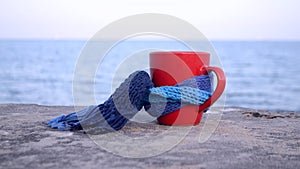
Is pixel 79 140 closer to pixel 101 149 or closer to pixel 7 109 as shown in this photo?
pixel 101 149

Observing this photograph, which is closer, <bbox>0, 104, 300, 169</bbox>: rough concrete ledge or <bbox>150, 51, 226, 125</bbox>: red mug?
<bbox>0, 104, 300, 169</bbox>: rough concrete ledge

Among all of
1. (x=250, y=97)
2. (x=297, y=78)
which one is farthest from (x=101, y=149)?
(x=297, y=78)

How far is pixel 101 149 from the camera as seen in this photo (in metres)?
1.57

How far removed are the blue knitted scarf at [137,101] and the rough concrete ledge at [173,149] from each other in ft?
0.28

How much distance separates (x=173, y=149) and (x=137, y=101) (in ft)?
1.30

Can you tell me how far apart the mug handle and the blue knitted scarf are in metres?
0.03

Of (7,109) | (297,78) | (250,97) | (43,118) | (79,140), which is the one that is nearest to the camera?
(79,140)

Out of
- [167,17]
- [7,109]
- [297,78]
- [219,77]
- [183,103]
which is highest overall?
[167,17]

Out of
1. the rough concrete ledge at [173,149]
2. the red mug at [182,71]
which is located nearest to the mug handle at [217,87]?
the red mug at [182,71]

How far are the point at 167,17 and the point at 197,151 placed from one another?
0.74m

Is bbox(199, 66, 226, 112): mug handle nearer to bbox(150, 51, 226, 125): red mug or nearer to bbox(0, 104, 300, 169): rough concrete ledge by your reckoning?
bbox(150, 51, 226, 125): red mug

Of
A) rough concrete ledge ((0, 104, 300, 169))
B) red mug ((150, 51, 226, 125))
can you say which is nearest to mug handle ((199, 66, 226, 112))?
red mug ((150, 51, 226, 125))

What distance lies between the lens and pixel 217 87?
1887 mm

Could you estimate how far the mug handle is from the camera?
74.1 inches
